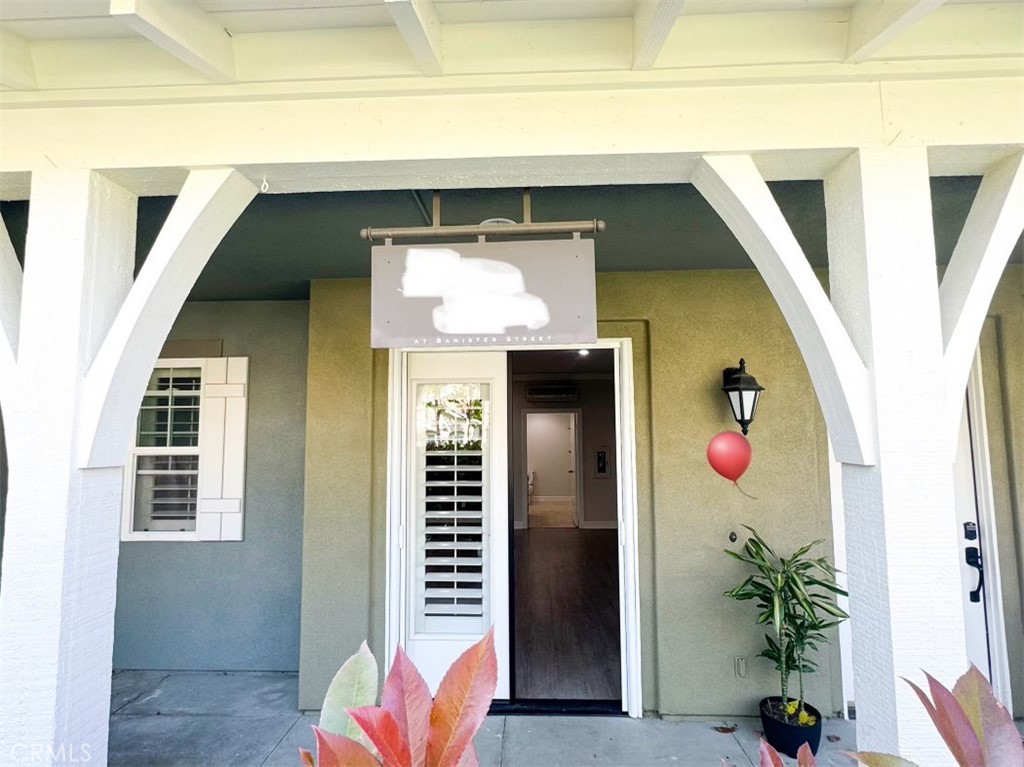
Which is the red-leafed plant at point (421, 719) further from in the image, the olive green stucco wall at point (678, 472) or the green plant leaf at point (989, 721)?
the olive green stucco wall at point (678, 472)

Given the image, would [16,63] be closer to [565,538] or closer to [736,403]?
[736,403]

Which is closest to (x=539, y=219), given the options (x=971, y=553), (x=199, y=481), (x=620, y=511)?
(x=620, y=511)

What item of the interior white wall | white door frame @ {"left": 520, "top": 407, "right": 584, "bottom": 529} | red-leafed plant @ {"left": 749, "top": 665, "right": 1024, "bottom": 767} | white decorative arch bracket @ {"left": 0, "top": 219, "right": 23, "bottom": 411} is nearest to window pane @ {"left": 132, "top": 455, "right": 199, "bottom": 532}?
white decorative arch bracket @ {"left": 0, "top": 219, "right": 23, "bottom": 411}

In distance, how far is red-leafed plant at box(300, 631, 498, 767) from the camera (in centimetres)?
62

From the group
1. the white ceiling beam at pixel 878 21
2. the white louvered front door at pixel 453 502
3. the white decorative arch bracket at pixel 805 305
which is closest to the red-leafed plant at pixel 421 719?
the white decorative arch bracket at pixel 805 305

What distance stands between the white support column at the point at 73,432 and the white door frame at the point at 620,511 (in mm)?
1785

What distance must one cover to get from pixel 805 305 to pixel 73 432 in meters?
2.04

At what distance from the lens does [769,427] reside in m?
3.29

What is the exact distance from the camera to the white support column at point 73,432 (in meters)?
1.48

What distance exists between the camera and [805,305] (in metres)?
1.51

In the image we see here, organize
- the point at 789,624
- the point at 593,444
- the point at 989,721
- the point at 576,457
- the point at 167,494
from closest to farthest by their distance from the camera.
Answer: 1. the point at 989,721
2. the point at 789,624
3. the point at 167,494
4. the point at 593,444
5. the point at 576,457

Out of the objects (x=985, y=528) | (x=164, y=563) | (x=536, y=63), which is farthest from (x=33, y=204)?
(x=985, y=528)

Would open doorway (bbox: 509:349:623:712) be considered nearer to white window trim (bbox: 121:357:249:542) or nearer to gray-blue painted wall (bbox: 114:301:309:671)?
gray-blue painted wall (bbox: 114:301:309:671)

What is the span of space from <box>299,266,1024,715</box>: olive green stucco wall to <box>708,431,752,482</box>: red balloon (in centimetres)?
61
